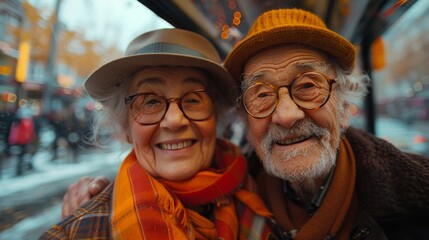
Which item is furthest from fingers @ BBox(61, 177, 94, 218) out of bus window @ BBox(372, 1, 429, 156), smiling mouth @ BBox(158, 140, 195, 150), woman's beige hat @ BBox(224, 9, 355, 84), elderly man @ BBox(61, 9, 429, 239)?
bus window @ BBox(372, 1, 429, 156)

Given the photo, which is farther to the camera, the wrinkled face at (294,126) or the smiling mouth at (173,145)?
the smiling mouth at (173,145)

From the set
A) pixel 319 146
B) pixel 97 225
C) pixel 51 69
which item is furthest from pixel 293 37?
pixel 51 69

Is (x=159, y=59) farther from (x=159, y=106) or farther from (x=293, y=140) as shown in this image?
(x=293, y=140)

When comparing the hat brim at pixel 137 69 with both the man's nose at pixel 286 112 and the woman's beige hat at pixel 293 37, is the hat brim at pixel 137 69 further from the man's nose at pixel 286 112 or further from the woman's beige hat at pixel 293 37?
the man's nose at pixel 286 112

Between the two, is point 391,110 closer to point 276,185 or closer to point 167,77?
point 276,185

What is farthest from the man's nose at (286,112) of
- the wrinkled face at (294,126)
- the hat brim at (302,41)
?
the hat brim at (302,41)

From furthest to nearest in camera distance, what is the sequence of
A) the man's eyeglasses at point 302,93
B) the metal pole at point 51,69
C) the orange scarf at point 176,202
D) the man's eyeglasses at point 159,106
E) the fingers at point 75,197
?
the metal pole at point 51,69, the fingers at point 75,197, the man's eyeglasses at point 159,106, the man's eyeglasses at point 302,93, the orange scarf at point 176,202

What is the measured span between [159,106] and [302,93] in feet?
2.39

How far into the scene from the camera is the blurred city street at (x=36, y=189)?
1.83 meters

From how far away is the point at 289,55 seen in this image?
1.23 meters

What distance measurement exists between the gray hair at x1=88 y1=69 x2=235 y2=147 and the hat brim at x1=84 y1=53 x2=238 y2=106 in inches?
1.3

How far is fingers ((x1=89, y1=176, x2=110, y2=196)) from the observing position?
143 cm

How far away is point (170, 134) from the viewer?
1.32 meters

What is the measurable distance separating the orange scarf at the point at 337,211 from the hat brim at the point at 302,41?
0.51 meters
